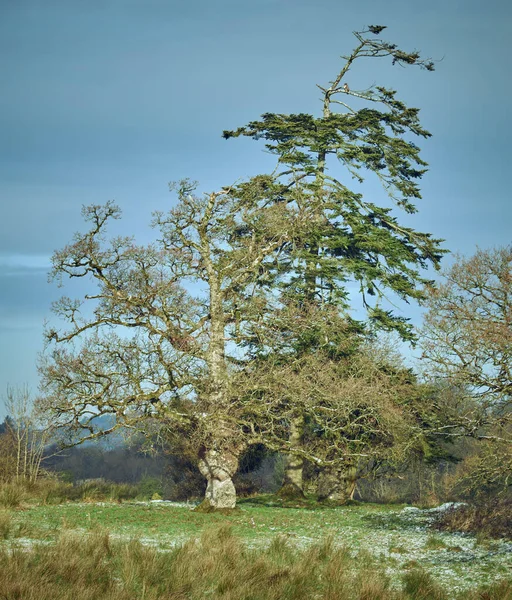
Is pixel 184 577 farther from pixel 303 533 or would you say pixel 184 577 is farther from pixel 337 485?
pixel 337 485

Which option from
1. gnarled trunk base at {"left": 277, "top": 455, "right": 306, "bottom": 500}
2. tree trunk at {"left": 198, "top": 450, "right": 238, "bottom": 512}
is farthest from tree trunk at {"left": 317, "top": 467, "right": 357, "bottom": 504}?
tree trunk at {"left": 198, "top": 450, "right": 238, "bottom": 512}

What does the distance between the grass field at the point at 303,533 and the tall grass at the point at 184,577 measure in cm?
64

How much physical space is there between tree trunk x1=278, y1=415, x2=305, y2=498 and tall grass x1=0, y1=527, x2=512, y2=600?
49.2 feet

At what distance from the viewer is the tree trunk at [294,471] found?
1109 inches

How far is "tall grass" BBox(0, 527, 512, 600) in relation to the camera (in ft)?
33.0

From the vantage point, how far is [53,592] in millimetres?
9609

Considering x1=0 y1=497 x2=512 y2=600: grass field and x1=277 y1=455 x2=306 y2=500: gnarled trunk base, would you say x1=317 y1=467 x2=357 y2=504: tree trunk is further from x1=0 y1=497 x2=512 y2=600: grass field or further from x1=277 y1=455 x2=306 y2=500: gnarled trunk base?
x1=0 y1=497 x2=512 y2=600: grass field

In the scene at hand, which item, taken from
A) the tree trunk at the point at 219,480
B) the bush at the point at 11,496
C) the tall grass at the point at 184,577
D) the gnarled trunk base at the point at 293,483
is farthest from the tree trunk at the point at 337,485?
the tall grass at the point at 184,577

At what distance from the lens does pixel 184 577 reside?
11.1 m

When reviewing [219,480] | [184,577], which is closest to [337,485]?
[219,480]

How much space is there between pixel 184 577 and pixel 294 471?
18.3 meters


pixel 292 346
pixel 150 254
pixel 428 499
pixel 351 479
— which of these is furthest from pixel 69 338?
pixel 428 499

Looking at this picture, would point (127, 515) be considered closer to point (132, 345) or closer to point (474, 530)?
point (132, 345)

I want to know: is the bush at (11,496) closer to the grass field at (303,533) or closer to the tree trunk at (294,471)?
the grass field at (303,533)
